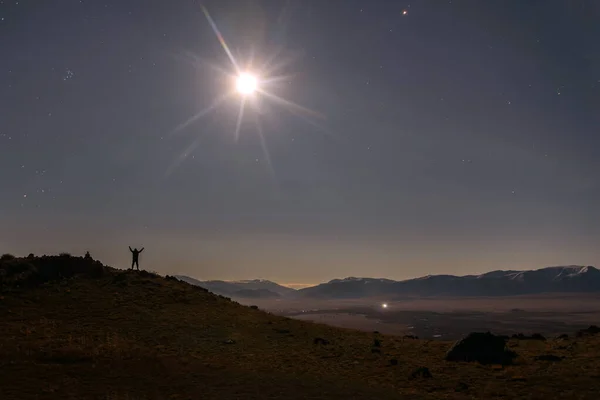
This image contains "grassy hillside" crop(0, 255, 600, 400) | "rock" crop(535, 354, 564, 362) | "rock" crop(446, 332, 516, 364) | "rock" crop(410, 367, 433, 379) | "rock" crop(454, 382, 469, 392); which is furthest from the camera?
"rock" crop(446, 332, 516, 364)

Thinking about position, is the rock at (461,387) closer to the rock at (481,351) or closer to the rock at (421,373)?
the rock at (421,373)

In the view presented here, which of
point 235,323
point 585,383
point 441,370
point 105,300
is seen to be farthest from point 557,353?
point 105,300

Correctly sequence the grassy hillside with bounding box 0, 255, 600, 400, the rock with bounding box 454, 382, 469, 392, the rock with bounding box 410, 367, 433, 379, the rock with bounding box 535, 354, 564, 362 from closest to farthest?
the grassy hillside with bounding box 0, 255, 600, 400, the rock with bounding box 454, 382, 469, 392, the rock with bounding box 410, 367, 433, 379, the rock with bounding box 535, 354, 564, 362

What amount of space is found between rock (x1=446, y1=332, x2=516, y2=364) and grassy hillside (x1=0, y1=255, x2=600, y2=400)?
Answer: 112 cm

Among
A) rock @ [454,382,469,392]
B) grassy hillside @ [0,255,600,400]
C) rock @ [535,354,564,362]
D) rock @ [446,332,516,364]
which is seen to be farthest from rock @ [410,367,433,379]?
rock @ [535,354,564,362]

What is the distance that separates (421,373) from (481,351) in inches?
305

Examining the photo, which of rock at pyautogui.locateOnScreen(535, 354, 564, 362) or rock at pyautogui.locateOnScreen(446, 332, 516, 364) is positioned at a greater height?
rock at pyautogui.locateOnScreen(446, 332, 516, 364)

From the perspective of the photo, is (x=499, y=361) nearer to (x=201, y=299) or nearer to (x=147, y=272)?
(x=201, y=299)

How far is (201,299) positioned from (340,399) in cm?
3042

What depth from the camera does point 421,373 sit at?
2602 centimetres

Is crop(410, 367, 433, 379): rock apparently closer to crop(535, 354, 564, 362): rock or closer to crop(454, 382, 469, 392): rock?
crop(454, 382, 469, 392): rock

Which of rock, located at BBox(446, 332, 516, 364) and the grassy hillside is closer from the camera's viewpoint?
the grassy hillside

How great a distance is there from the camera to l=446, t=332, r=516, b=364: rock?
2987cm

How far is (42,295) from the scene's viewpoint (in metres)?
39.5
